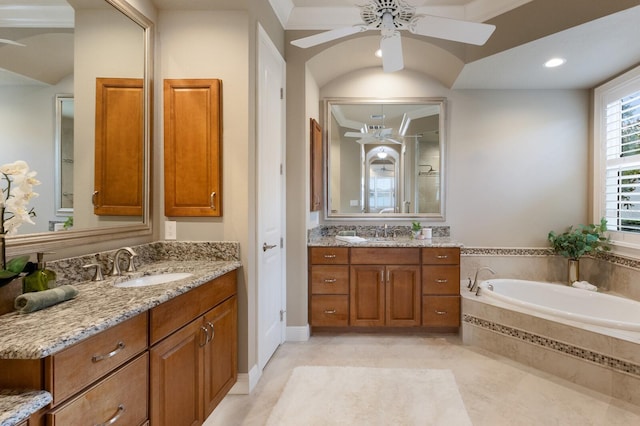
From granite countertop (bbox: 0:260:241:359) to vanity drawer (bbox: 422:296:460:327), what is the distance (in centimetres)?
214

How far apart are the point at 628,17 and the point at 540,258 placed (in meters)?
2.25

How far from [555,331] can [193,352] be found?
2509 millimetres

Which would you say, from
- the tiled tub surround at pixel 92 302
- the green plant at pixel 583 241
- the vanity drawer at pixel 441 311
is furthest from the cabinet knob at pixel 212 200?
the green plant at pixel 583 241

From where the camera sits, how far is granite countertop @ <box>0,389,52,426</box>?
0.75 m

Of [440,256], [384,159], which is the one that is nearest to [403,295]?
[440,256]

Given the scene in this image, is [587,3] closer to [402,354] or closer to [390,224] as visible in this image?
[390,224]

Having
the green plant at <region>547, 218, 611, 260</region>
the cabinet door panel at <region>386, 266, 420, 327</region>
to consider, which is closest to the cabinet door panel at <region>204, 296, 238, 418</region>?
the cabinet door panel at <region>386, 266, 420, 327</region>

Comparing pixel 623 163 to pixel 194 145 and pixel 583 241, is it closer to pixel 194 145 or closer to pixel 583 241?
pixel 583 241

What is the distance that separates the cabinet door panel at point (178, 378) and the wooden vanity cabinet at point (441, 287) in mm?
2100

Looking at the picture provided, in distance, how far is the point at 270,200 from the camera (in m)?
2.60

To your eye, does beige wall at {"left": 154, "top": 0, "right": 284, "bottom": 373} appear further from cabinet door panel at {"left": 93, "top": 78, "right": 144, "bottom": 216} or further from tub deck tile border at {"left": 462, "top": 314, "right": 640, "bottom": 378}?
tub deck tile border at {"left": 462, "top": 314, "right": 640, "bottom": 378}

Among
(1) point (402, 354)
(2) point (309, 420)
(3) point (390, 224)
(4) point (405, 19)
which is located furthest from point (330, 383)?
(4) point (405, 19)

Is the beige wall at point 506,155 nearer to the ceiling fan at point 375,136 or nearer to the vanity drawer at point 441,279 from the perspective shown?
the ceiling fan at point 375,136

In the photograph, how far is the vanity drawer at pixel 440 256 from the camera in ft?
10.0
